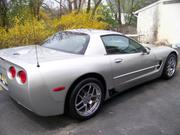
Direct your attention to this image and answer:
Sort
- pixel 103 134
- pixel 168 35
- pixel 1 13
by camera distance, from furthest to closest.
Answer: pixel 168 35, pixel 1 13, pixel 103 134

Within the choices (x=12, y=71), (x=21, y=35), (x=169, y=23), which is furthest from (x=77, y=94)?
(x=169, y=23)

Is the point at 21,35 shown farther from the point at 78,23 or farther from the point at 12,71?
the point at 12,71

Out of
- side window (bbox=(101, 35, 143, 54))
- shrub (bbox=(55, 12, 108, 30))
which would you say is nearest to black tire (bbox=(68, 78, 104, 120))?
side window (bbox=(101, 35, 143, 54))

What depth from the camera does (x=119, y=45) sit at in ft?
13.0

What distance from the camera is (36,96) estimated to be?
107 inches

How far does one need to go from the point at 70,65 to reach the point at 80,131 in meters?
0.97

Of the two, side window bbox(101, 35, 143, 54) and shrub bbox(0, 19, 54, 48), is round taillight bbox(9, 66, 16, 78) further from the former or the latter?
shrub bbox(0, 19, 54, 48)

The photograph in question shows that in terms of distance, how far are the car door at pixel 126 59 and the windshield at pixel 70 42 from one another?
1.30ft

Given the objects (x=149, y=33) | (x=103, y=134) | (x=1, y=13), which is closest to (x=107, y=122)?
(x=103, y=134)

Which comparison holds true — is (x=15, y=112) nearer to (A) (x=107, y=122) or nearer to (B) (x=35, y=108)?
(B) (x=35, y=108)

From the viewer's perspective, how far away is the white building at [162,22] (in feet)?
39.8

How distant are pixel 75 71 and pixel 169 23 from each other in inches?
435

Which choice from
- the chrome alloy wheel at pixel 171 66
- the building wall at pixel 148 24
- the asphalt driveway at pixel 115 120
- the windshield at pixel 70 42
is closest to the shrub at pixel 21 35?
the asphalt driveway at pixel 115 120

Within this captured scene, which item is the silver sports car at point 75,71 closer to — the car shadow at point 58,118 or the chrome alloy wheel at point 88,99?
the chrome alloy wheel at point 88,99
